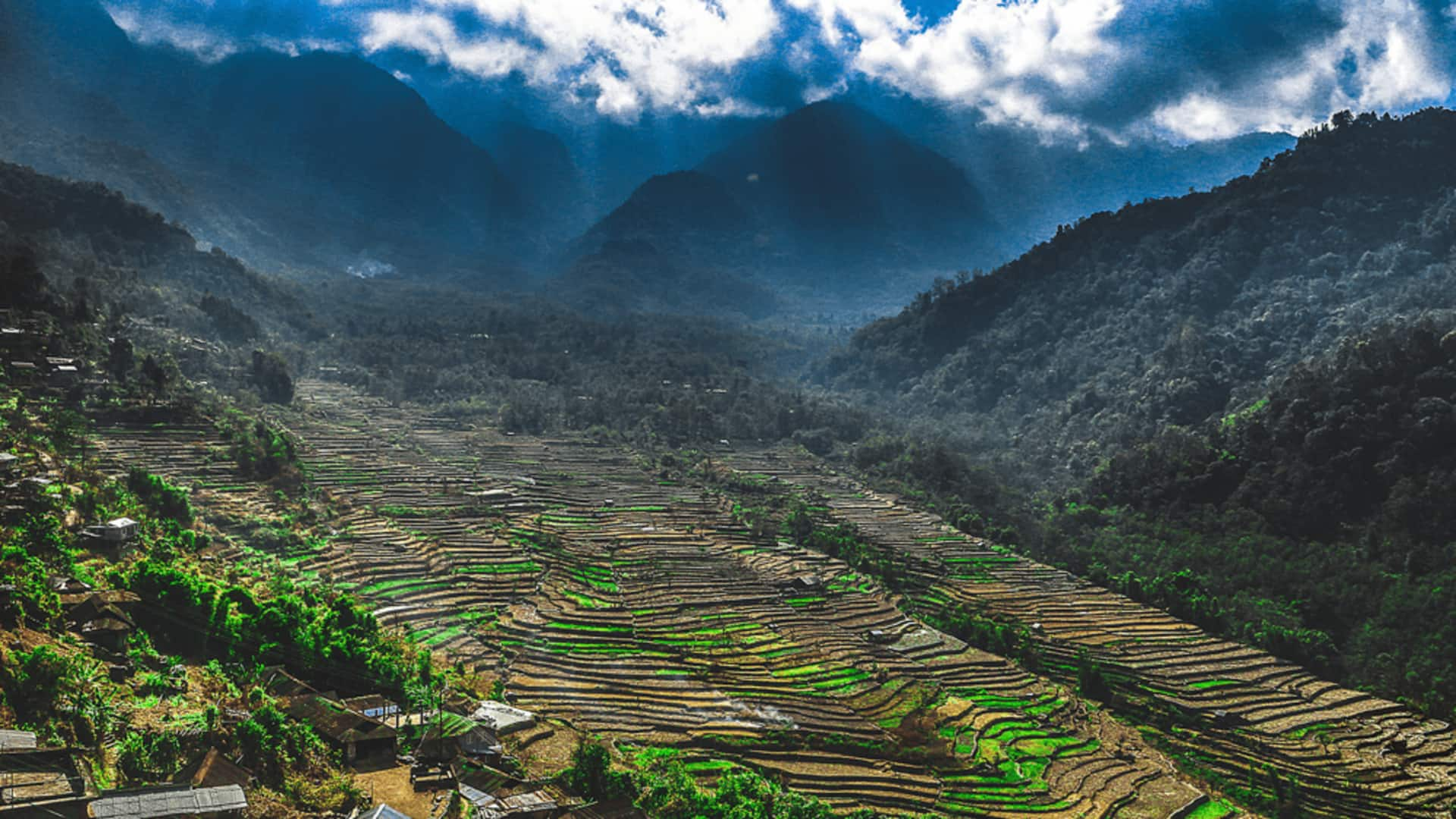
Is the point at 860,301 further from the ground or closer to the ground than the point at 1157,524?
further from the ground

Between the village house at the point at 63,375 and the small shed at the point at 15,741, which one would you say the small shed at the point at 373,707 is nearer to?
the small shed at the point at 15,741

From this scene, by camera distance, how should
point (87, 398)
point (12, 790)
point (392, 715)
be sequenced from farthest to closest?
point (87, 398)
point (392, 715)
point (12, 790)

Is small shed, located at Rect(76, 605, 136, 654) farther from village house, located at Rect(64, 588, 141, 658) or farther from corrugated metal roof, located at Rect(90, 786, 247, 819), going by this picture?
corrugated metal roof, located at Rect(90, 786, 247, 819)

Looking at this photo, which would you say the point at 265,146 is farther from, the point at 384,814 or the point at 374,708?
the point at 384,814

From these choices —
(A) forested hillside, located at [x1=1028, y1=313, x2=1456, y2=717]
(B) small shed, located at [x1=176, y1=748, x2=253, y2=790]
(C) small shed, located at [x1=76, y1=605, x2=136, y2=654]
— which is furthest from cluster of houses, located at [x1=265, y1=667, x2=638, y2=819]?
(A) forested hillside, located at [x1=1028, y1=313, x2=1456, y2=717]

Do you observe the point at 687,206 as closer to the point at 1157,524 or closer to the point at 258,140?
the point at 258,140

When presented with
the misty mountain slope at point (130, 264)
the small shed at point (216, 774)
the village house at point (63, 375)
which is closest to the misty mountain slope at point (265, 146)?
the misty mountain slope at point (130, 264)

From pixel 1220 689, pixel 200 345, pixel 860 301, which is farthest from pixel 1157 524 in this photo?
pixel 860 301
